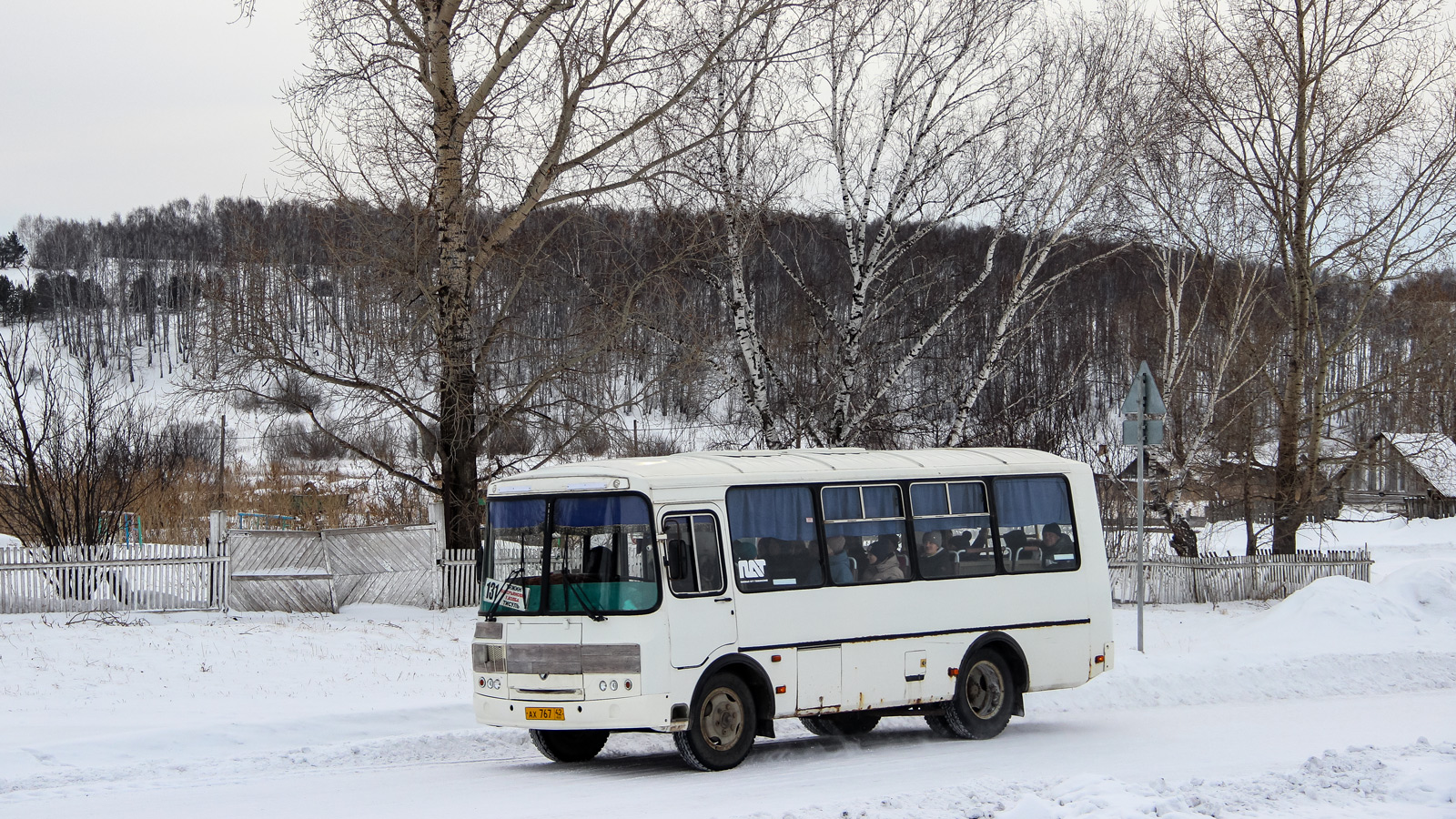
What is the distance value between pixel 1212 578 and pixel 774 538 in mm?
18689

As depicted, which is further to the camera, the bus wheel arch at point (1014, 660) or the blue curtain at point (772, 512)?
the bus wheel arch at point (1014, 660)

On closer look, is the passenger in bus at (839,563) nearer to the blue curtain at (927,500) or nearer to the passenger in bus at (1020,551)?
the blue curtain at (927,500)

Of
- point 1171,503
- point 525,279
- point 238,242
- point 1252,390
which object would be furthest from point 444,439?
point 1252,390

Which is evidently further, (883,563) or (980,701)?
(980,701)

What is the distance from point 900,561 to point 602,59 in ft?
43.6

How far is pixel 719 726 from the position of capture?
34.3ft

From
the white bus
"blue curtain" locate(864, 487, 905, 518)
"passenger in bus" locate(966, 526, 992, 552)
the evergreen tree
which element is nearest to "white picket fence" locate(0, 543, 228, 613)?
the white bus

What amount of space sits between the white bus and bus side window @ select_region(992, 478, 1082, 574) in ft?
0.07

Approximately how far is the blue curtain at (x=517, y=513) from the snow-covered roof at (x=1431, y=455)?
24.1m

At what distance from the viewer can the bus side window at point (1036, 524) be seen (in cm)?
1275

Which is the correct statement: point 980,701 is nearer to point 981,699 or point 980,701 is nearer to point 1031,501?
point 981,699

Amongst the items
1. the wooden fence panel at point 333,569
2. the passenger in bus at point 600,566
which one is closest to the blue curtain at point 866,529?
the passenger in bus at point 600,566

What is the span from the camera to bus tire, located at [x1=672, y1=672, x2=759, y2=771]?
10242mm

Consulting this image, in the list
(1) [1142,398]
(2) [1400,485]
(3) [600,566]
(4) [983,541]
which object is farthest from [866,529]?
(2) [1400,485]
